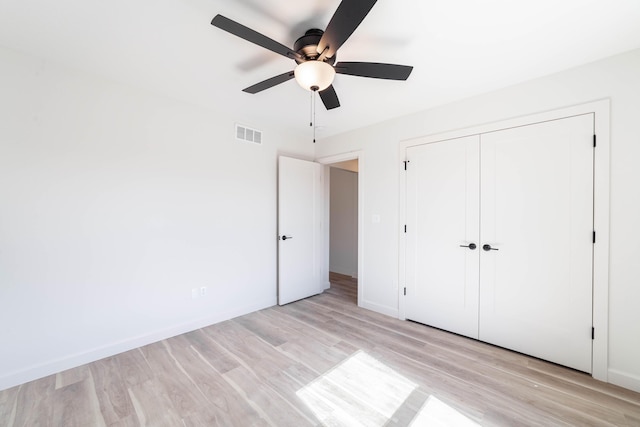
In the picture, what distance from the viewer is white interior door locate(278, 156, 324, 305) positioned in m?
3.63

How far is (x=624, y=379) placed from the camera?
1.92 metres

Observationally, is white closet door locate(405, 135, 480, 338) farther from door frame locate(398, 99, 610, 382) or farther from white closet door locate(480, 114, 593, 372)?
door frame locate(398, 99, 610, 382)

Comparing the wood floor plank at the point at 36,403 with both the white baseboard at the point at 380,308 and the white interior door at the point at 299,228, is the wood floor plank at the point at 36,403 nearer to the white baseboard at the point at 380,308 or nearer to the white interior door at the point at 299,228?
the white interior door at the point at 299,228

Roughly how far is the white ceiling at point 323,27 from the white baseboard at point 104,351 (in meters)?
2.46

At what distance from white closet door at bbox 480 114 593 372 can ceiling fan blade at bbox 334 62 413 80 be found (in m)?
1.45

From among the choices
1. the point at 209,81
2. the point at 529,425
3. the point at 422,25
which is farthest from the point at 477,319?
the point at 209,81

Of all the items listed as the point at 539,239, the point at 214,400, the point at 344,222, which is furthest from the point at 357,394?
the point at 344,222

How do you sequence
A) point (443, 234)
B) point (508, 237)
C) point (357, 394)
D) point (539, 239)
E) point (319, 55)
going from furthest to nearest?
point (443, 234), point (508, 237), point (539, 239), point (357, 394), point (319, 55)

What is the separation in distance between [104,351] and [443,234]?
3.53 metres

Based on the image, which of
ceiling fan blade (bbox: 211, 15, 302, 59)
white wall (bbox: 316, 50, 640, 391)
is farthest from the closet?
ceiling fan blade (bbox: 211, 15, 302, 59)

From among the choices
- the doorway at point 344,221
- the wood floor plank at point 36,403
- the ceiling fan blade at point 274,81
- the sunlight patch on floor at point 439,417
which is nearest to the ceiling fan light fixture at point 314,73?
the ceiling fan blade at point 274,81

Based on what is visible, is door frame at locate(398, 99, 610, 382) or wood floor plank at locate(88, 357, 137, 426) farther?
door frame at locate(398, 99, 610, 382)

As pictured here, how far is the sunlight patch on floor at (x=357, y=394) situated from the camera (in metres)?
1.66

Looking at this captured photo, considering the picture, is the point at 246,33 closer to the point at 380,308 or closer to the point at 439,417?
the point at 439,417
